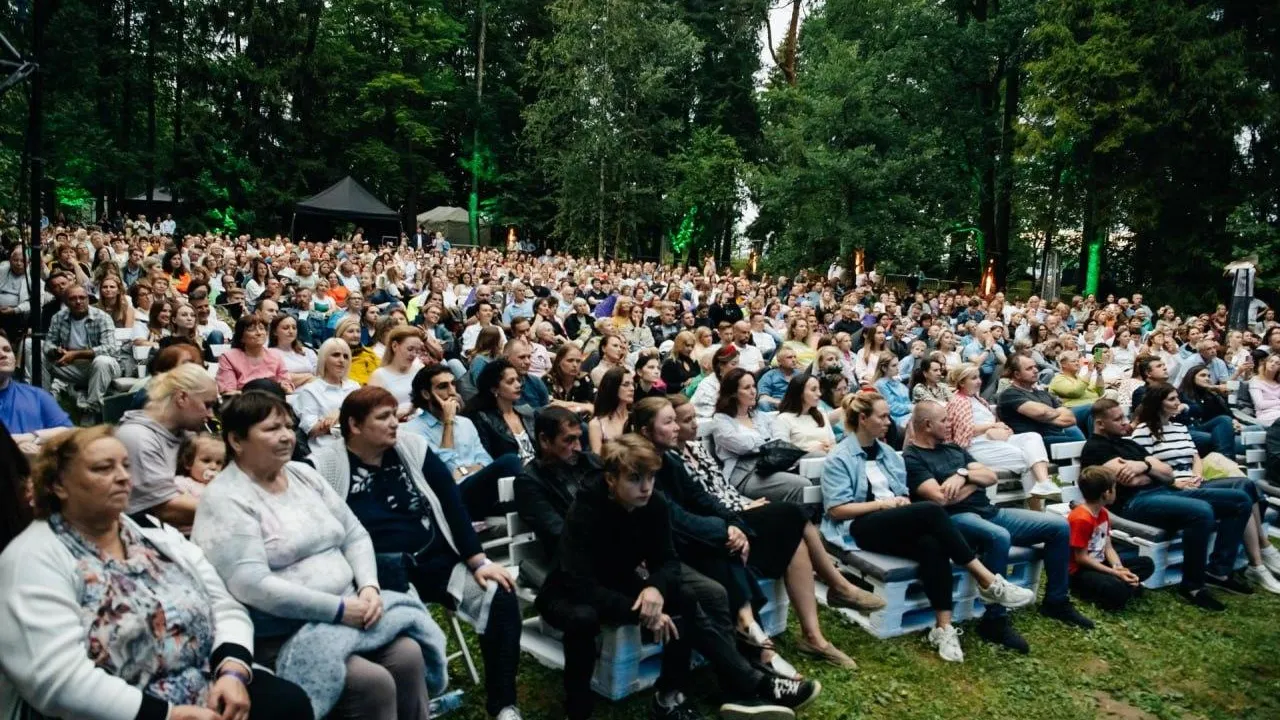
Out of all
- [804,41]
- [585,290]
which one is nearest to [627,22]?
[804,41]

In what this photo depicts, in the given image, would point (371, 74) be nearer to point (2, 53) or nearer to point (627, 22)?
point (627, 22)

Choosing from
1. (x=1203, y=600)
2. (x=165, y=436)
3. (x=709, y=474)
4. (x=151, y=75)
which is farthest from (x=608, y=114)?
(x=165, y=436)

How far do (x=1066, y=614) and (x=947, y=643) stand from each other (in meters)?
0.99

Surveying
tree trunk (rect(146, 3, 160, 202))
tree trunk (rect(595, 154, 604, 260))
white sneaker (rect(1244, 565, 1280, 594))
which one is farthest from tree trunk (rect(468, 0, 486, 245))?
white sneaker (rect(1244, 565, 1280, 594))

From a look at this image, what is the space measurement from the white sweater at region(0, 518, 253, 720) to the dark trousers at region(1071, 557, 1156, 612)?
480 centimetres

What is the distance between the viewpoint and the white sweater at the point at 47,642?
1.99 metres

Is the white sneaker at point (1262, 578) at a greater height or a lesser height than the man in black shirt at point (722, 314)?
lesser

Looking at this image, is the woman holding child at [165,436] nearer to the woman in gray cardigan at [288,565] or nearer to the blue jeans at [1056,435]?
the woman in gray cardigan at [288,565]

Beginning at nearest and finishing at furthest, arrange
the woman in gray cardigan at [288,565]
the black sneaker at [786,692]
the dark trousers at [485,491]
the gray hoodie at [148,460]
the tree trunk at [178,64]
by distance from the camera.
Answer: the woman in gray cardigan at [288,565] → the gray hoodie at [148,460] → the black sneaker at [786,692] → the dark trousers at [485,491] → the tree trunk at [178,64]

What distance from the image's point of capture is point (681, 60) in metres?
28.1

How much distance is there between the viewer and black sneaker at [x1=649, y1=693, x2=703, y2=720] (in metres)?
3.25

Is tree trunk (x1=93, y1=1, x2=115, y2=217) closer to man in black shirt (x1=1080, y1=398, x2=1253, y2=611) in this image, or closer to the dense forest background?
the dense forest background

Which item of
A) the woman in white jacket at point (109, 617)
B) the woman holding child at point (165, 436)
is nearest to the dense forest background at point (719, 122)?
the woman holding child at point (165, 436)

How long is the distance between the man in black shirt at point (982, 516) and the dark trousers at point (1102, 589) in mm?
372
